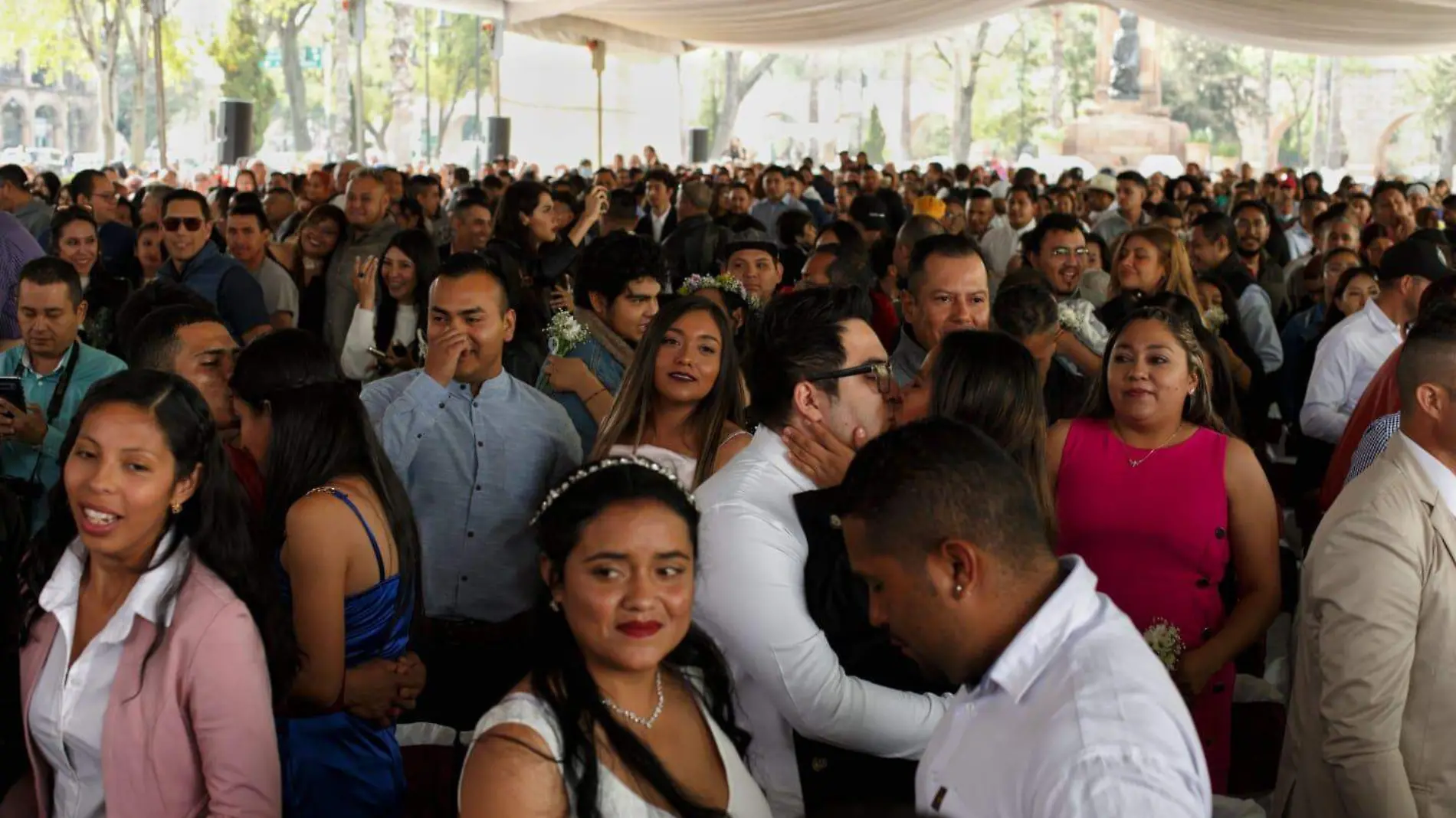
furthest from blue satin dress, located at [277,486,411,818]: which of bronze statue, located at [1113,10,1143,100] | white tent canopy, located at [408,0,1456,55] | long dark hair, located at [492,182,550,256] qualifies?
bronze statue, located at [1113,10,1143,100]

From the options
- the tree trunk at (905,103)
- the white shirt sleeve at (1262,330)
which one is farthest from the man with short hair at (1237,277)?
the tree trunk at (905,103)

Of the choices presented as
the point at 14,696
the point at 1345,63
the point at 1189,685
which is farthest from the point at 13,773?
the point at 1345,63

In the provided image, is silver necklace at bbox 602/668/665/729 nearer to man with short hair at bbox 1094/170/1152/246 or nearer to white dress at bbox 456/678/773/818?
white dress at bbox 456/678/773/818

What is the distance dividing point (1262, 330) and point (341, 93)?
143 ft

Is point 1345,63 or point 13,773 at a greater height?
point 1345,63

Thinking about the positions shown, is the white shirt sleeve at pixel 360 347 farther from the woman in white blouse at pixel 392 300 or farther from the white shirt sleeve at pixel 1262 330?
the white shirt sleeve at pixel 1262 330

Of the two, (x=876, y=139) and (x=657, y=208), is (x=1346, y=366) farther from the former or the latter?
(x=876, y=139)

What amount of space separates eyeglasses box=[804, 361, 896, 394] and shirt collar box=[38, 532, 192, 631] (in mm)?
1276

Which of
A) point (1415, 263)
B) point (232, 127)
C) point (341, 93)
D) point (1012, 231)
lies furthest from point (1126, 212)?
point (341, 93)

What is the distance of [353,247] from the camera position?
8.00 metres

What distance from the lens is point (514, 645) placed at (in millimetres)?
3938

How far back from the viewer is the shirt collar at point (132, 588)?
2520mm

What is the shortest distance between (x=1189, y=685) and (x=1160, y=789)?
79.3 inches

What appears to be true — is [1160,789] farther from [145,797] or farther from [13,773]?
[13,773]
